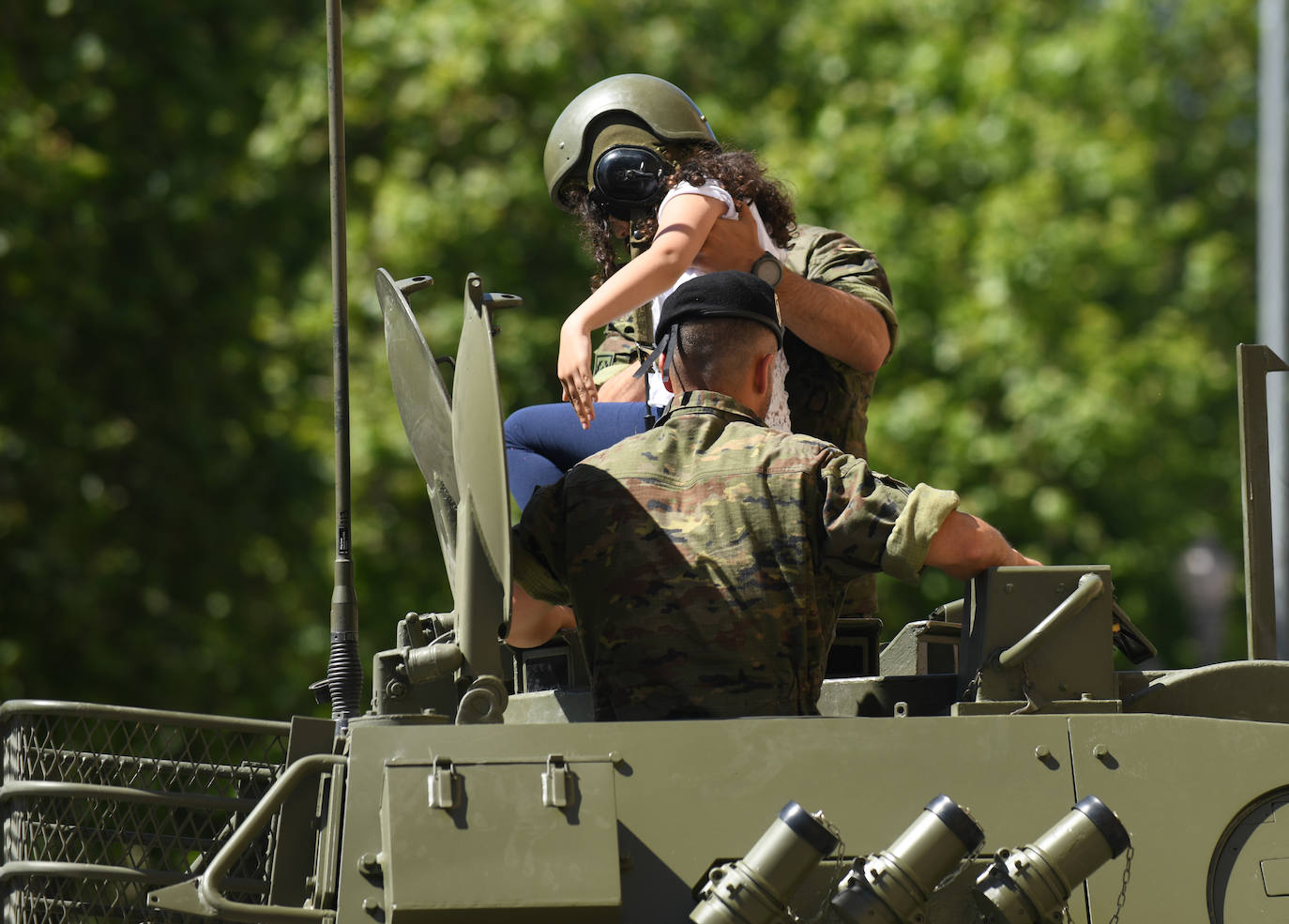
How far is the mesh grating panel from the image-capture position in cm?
415

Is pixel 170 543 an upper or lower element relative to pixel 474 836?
upper

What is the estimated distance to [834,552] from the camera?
4.19m

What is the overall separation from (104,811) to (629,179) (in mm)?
2287

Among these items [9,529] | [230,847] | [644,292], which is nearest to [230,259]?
[9,529]

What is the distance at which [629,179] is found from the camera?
216 inches

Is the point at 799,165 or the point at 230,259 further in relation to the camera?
the point at 799,165

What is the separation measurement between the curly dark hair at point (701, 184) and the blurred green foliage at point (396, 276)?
762 cm

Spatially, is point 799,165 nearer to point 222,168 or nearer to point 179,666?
point 222,168

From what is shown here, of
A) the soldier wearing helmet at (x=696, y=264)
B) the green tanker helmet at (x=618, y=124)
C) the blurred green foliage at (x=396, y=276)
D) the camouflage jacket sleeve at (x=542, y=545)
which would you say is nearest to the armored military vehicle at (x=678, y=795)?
the camouflage jacket sleeve at (x=542, y=545)

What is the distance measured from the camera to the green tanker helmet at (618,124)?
564 cm

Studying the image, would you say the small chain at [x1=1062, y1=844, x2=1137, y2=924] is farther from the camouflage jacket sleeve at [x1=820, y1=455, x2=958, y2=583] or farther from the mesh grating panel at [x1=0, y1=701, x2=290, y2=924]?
the mesh grating panel at [x1=0, y1=701, x2=290, y2=924]

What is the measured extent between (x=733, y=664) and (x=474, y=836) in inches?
34.1

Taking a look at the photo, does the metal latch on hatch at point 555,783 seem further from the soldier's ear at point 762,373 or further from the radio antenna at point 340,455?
the soldier's ear at point 762,373

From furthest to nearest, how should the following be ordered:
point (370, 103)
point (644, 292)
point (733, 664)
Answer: point (370, 103), point (644, 292), point (733, 664)
